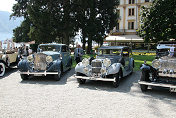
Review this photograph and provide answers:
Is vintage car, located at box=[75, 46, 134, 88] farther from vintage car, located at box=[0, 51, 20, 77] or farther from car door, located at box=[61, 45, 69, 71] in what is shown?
vintage car, located at box=[0, 51, 20, 77]

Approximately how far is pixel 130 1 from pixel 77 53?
3272cm

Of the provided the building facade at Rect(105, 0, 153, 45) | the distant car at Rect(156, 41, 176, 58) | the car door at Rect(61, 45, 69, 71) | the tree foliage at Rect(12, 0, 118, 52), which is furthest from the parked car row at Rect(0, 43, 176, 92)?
the building facade at Rect(105, 0, 153, 45)

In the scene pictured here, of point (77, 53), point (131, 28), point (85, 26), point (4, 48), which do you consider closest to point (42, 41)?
point (85, 26)

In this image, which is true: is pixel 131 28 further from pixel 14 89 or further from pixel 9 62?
pixel 14 89

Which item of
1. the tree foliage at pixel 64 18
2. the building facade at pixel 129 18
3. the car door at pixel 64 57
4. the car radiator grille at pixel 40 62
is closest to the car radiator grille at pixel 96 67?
the car radiator grille at pixel 40 62

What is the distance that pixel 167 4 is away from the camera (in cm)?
1475

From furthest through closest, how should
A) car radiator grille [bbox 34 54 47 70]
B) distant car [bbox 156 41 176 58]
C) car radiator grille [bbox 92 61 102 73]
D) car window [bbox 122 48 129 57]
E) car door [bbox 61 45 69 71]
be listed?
1. car door [bbox 61 45 69 71]
2. car window [bbox 122 48 129 57]
3. car radiator grille [bbox 34 54 47 70]
4. distant car [bbox 156 41 176 58]
5. car radiator grille [bbox 92 61 102 73]

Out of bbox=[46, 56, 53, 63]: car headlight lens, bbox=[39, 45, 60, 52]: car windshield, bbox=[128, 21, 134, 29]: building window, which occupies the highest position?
bbox=[128, 21, 134, 29]: building window

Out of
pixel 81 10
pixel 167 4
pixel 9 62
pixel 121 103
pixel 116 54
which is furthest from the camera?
pixel 81 10

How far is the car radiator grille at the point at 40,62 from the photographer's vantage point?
26.1 feet

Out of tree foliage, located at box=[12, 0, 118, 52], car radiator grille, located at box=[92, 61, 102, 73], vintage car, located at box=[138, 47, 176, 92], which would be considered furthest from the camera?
tree foliage, located at box=[12, 0, 118, 52]

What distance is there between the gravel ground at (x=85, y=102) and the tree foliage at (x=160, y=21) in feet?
31.5

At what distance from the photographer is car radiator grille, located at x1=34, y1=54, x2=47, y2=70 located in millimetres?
7957

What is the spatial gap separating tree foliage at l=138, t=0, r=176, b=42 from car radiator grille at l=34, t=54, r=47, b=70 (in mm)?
10546
